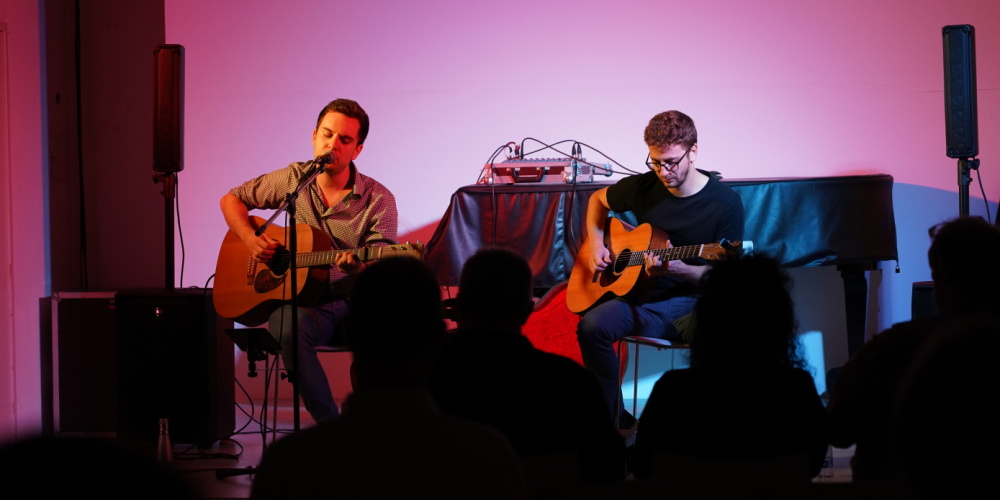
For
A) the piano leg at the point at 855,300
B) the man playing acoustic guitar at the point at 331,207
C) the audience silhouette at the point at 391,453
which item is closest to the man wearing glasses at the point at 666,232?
the piano leg at the point at 855,300

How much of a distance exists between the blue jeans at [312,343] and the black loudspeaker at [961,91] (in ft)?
9.20

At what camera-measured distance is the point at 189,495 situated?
2.07 ft

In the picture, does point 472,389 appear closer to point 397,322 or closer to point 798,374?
point 397,322

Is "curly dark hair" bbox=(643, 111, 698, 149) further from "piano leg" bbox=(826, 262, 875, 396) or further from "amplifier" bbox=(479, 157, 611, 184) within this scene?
"piano leg" bbox=(826, 262, 875, 396)

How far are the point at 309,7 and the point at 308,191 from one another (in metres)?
1.45

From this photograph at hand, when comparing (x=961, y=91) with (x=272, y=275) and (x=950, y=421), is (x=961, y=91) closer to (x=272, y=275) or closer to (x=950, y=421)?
(x=272, y=275)

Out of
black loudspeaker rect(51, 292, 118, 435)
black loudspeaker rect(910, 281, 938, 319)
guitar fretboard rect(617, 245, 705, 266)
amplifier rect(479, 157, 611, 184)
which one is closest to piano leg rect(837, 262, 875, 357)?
black loudspeaker rect(910, 281, 938, 319)

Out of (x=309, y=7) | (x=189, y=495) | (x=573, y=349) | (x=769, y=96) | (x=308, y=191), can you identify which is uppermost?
(x=309, y=7)

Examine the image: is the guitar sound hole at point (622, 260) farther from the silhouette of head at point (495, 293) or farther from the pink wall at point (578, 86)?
the silhouette of head at point (495, 293)

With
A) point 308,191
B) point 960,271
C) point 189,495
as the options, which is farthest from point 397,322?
point 308,191

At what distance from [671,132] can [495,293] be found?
184 cm

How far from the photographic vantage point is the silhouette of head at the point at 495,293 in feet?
6.54

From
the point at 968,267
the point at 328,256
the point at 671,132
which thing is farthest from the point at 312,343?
the point at 968,267

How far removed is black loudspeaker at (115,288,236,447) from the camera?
3932 mm
